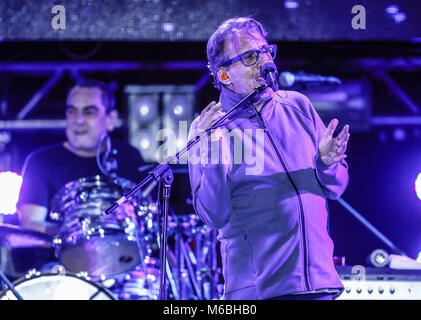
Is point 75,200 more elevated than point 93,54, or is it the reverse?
point 93,54

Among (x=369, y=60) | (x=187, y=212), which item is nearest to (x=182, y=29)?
(x=187, y=212)

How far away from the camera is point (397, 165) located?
212 inches

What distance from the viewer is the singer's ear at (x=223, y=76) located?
262 centimetres

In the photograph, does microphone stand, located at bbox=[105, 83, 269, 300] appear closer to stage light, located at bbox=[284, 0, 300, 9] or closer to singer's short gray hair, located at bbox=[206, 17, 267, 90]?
singer's short gray hair, located at bbox=[206, 17, 267, 90]

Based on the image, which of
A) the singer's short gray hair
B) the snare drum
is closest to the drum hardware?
the snare drum

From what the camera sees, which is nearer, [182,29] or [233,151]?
[233,151]

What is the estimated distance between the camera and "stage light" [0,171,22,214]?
4.60 meters

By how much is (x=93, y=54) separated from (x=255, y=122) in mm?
3066

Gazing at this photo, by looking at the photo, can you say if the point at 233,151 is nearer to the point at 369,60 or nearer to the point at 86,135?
the point at 86,135

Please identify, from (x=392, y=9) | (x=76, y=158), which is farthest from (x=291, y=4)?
(x=76, y=158)

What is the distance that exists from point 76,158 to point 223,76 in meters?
2.05

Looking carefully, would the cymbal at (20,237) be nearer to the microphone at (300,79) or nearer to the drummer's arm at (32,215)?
the drummer's arm at (32,215)

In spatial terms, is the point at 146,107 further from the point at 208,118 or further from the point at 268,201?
the point at 268,201
